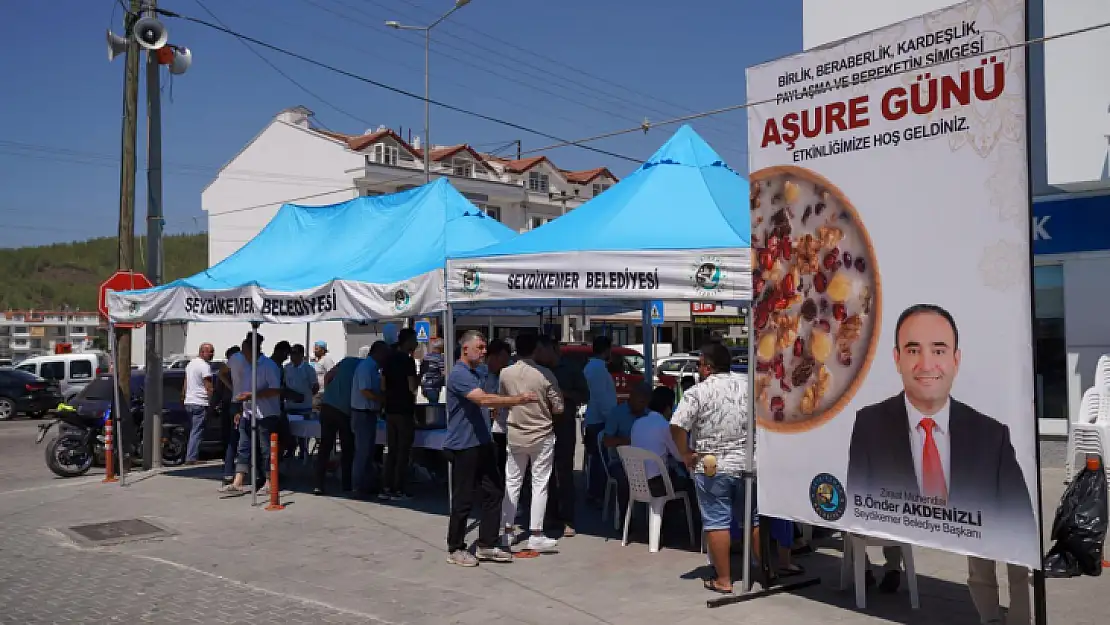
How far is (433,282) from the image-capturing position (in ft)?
30.5

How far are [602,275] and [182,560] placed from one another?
4.45 metres

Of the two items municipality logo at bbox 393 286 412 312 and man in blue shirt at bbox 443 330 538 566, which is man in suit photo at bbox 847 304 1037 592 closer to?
man in blue shirt at bbox 443 330 538 566

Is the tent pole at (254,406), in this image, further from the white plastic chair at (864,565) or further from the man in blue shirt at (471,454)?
the white plastic chair at (864,565)

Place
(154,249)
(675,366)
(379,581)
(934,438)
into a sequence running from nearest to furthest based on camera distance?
(934,438) → (379,581) → (154,249) → (675,366)

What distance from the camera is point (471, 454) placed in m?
7.81

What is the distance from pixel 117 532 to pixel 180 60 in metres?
8.13

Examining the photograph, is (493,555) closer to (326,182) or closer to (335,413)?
(335,413)

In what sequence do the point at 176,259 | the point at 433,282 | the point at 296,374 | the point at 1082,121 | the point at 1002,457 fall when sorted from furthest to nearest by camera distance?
the point at 176,259 < the point at 296,374 < the point at 1082,121 < the point at 433,282 < the point at 1002,457

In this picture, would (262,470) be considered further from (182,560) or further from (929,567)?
(929,567)

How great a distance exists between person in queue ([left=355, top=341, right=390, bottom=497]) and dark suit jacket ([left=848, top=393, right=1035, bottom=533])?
6.38 metres

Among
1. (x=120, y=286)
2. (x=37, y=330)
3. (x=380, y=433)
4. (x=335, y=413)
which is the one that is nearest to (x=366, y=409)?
(x=380, y=433)

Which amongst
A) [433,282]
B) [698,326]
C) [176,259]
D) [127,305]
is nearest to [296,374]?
[127,305]

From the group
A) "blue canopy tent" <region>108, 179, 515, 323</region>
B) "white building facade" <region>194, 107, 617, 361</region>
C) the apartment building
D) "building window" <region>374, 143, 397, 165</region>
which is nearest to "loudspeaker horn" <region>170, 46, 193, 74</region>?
"blue canopy tent" <region>108, 179, 515, 323</region>

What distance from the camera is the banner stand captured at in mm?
6637
